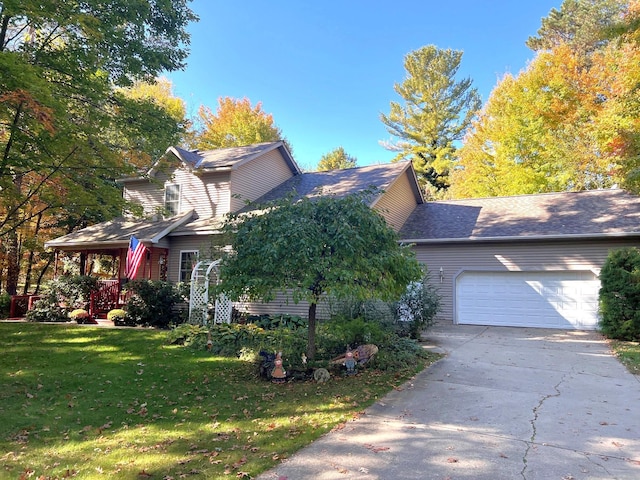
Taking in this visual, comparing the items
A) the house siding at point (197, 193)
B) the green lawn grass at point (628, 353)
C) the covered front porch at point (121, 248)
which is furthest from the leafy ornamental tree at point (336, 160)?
the green lawn grass at point (628, 353)

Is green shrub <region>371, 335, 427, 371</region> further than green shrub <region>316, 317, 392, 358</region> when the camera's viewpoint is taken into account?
No

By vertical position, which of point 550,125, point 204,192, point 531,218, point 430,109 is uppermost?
point 430,109

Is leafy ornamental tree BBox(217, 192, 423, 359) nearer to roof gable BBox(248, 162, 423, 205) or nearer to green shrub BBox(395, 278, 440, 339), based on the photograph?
green shrub BBox(395, 278, 440, 339)

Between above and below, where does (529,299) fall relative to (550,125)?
below

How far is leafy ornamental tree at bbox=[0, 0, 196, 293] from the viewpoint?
25.6ft

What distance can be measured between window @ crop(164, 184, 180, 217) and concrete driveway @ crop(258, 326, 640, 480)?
12.6 metres

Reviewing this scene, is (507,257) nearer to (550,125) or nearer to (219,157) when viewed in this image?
(550,125)

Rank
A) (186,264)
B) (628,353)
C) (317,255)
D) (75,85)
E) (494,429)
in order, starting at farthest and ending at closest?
(186,264)
(75,85)
(628,353)
(317,255)
(494,429)

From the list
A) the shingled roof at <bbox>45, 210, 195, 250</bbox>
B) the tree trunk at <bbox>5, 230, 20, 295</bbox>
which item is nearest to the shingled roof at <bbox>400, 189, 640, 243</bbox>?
the shingled roof at <bbox>45, 210, 195, 250</bbox>

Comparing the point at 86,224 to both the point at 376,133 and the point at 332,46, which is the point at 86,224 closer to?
the point at 332,46

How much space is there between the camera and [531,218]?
47.9 ft

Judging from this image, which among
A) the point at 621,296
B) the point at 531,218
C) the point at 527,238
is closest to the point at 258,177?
the point at 527,238

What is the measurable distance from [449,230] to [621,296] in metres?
5.67

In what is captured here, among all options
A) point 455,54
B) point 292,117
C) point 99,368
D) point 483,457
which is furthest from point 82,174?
point 455,54
